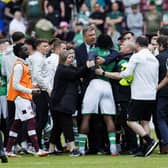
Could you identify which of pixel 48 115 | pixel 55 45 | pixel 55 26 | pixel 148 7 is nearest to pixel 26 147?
pixel 48 115

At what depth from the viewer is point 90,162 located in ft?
57.0

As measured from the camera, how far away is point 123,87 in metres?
19.2

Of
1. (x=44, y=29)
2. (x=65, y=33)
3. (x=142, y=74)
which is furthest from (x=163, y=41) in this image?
(x=44, y=29)

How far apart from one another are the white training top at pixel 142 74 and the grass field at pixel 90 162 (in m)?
1.14

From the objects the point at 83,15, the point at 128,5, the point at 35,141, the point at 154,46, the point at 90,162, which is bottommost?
the point at 90,162

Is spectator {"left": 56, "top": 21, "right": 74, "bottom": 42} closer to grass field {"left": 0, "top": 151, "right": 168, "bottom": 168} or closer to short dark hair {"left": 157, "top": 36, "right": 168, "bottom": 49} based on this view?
short dark hair {"left": 157, "top": 36, "right": 168, "bottom": 49}

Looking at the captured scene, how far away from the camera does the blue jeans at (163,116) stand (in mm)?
18812

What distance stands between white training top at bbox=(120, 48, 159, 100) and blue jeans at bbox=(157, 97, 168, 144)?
0.54 metres

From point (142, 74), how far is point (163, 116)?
3.46ft

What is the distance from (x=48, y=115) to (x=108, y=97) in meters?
1.52

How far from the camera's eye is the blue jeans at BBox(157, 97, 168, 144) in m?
18.8

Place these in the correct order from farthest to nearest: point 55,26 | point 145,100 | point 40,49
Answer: point 55,26, point 40,49, point 145,100

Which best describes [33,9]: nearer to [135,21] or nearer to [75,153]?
[135,21]

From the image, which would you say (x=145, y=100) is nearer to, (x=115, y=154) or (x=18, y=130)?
(x=115, y=154)
